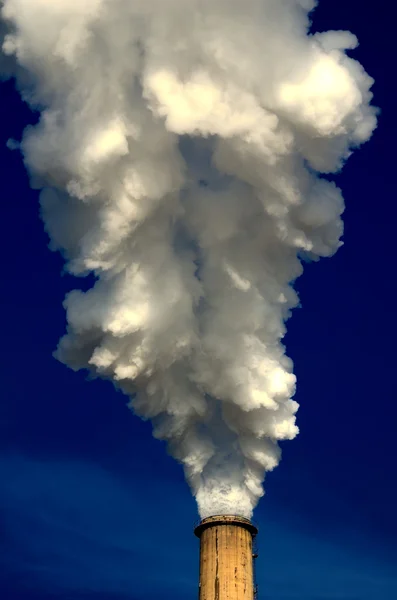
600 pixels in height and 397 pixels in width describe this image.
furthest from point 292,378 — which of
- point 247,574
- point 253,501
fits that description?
point 247,574

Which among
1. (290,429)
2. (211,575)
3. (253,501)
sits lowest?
(211,575)

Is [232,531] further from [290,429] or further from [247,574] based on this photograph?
[290,429]

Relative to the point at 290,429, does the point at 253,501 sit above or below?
below

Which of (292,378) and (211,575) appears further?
(292,378)

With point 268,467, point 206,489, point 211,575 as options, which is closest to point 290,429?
point 268,467

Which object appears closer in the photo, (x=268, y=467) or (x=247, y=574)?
(x=247, y=574)

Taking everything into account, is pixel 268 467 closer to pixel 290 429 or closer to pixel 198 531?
pixel 290 429
